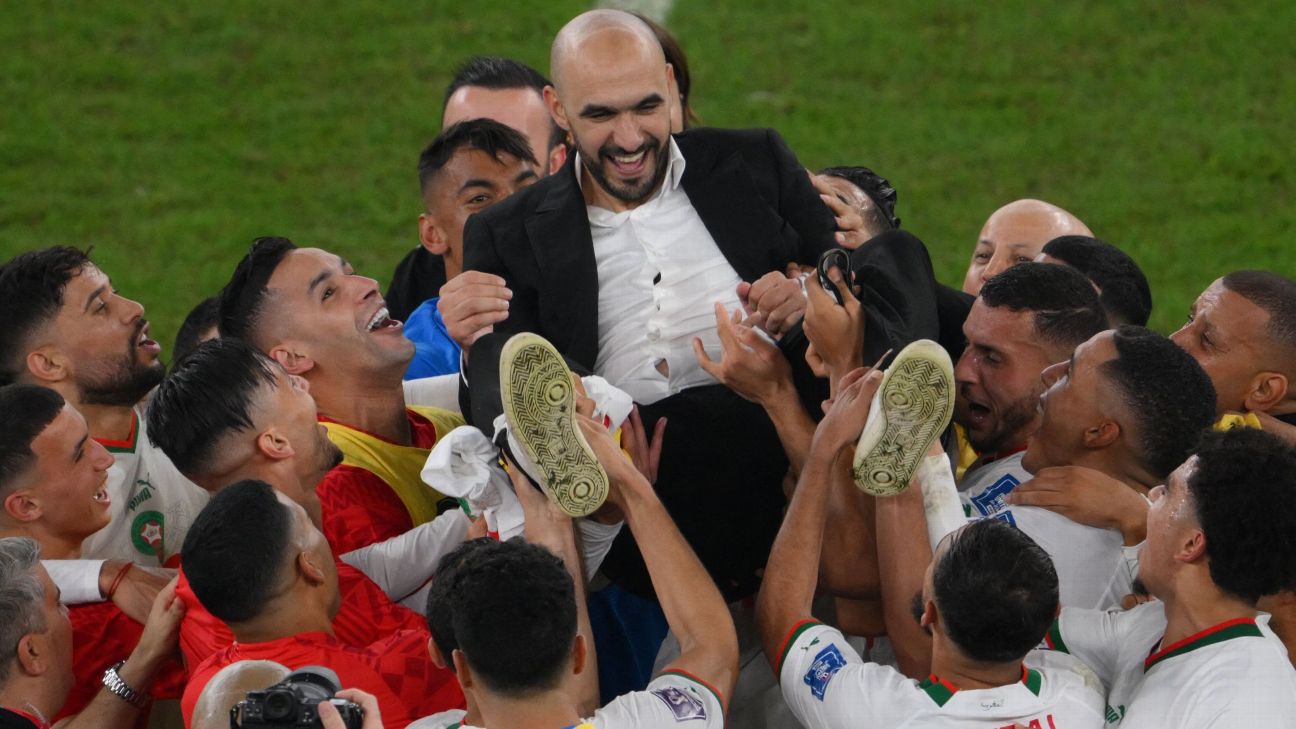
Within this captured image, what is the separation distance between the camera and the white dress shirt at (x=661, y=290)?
5.14m

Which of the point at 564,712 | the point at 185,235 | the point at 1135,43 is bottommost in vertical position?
the point at 185,235

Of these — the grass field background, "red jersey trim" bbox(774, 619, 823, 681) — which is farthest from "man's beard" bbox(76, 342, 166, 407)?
the grass field background

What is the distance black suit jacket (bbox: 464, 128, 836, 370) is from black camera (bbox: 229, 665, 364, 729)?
1628mm

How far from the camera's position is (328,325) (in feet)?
18.1

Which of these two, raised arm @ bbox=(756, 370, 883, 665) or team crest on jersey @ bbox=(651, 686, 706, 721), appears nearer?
team crest on jersey @ bbox=(651, 686, 706, 721)

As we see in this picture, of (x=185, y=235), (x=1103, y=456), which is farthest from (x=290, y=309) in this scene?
(x=185, y=235)

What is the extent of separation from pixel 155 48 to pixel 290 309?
6.87m

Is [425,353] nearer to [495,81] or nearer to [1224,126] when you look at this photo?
[495,81]

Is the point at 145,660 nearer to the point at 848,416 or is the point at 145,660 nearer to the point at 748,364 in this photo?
the point at 748,364

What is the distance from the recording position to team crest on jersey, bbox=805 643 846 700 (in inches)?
162

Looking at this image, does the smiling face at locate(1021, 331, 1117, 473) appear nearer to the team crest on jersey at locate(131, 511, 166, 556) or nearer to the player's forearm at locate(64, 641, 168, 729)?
the player's forearm at locate(64, 641, 168, 729)

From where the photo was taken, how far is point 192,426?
15.6 ft

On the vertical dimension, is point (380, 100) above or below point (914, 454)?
below

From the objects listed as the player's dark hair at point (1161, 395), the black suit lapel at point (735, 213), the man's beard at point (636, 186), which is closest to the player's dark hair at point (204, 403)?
the man's beard at point (636, 186)
